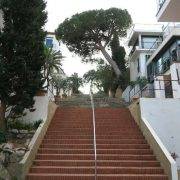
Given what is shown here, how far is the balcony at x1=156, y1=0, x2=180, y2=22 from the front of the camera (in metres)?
19.0

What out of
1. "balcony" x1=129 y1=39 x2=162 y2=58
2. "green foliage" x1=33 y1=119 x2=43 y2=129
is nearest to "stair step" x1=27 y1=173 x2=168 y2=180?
"green foliage" x1=33 y1=119 x2=43 y2=129

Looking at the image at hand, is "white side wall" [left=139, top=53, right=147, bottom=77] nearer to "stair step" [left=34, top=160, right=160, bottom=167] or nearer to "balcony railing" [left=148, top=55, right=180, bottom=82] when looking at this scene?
"balcony railing" [left=148, top=55, right=180, bottom=82]

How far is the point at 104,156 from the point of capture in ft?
40.9

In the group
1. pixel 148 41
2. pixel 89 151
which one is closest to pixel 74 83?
pixel 148 41

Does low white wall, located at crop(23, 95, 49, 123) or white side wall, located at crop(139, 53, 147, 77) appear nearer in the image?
low white wall, located at crop(23, 95, 49, 123)

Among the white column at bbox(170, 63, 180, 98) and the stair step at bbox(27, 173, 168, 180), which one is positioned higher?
the white column at bbox(170, 63, 180, 98)

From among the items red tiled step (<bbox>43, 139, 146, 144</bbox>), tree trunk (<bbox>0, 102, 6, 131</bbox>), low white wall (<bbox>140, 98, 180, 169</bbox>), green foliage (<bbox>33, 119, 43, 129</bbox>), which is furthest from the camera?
low white wall (<bbox>140, 98, 180, 169</bbox>)

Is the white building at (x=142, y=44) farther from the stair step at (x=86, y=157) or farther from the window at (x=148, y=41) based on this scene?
the stair step at (x=86, y=157)

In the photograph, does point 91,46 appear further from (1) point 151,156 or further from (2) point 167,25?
(1) point 151,156

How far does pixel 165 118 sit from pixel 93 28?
22.0m

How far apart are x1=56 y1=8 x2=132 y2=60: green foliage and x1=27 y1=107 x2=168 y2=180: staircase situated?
2009cm

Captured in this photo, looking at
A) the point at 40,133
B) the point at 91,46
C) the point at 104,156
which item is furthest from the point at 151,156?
the point at 91,46

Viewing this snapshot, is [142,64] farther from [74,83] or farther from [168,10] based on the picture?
[168,10]

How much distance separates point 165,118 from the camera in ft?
50.9
